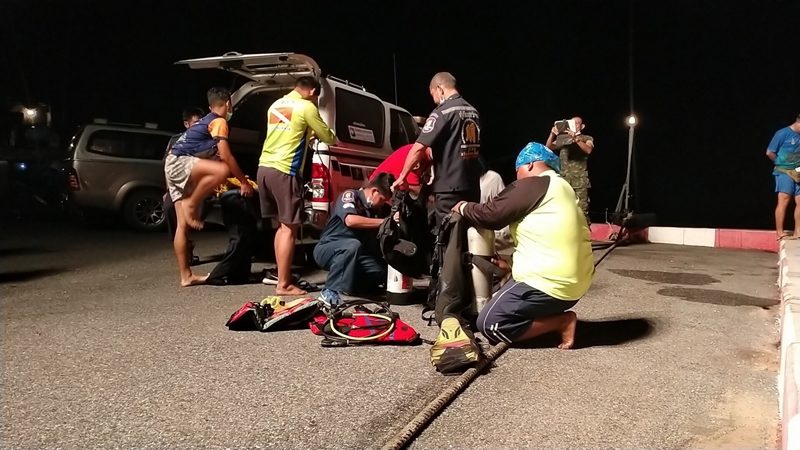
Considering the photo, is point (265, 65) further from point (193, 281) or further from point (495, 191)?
point (495, 191)

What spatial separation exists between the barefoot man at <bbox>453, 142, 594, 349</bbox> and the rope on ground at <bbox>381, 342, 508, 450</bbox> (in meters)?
0.26

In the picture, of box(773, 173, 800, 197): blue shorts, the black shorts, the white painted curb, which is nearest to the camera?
the white painted curb

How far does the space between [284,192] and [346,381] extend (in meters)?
2.28

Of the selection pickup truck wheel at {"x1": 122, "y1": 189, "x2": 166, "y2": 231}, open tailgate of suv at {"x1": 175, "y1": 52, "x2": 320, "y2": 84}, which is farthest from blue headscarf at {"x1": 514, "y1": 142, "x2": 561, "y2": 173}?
pickup truck wheel at {"x1": 122, "y1": 189, "x2": 166, "y2": 231}

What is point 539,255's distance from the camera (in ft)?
11.4

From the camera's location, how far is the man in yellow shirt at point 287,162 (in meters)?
4.80

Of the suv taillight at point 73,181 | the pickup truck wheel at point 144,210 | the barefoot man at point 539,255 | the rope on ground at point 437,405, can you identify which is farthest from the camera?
the pickup truck wheel at point 144,210

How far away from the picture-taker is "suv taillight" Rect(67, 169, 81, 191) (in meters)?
9.00

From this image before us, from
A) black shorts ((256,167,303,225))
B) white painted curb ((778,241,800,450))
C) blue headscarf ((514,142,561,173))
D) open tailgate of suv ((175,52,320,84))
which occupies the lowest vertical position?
white painted curb ((778,241,800,450))

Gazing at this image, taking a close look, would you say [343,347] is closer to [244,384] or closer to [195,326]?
[244,384]

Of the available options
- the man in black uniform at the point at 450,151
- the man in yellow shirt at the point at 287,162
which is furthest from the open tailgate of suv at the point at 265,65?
the man in black uniform at the point at 450,151

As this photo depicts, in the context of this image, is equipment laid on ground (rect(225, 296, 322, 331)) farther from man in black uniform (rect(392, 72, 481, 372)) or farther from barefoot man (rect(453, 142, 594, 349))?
barefoot man (rect(453, 142, 594, 349))

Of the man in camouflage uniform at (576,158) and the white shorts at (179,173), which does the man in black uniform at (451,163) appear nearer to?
the white shorts at (179,173)

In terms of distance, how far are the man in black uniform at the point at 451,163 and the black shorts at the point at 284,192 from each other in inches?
39.6
